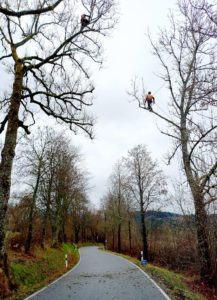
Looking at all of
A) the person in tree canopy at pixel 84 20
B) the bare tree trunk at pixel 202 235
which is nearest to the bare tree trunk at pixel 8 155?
the person in tree canopy at pixel 84 20

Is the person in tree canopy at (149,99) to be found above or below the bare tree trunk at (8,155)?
above

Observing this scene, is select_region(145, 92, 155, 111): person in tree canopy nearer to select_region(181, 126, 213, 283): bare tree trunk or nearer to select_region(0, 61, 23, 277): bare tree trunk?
select_region(181, 126, 213, 283): bare tree trunk

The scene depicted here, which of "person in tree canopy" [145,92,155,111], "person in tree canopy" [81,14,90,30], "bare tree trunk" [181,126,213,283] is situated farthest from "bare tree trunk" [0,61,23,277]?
"bare tree trunk" [181,126,213,283]

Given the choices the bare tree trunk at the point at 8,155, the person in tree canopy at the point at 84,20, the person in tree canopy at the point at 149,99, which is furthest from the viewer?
the person in tree canopy at the point at 149,99

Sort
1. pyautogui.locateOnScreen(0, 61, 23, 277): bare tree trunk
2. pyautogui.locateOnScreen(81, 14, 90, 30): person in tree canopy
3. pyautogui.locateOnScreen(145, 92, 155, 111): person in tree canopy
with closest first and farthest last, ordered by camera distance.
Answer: pyautogui.locateOnScreen(0, 61, 23, 277): bare tree trunk, pyautogui.locateOnScreen(81, 14, 90, 30): person in tree canopy, pyautogui.locateOnScreen(145, 92, 155, 111): person in tree canopy

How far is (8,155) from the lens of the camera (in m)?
11.6

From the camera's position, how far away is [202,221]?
50.0 ft

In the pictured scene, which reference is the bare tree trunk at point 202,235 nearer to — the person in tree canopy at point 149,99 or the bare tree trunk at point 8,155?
the person in tree canopy at point 149,99

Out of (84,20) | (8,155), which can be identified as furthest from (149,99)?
(8,155)

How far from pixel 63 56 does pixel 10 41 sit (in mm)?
2028

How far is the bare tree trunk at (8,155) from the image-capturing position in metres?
11.0

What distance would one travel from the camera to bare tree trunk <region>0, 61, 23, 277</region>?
432 inches

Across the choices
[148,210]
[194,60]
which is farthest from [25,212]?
[194,60]

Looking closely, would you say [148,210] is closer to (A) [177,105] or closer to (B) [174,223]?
(B) [174,223]
